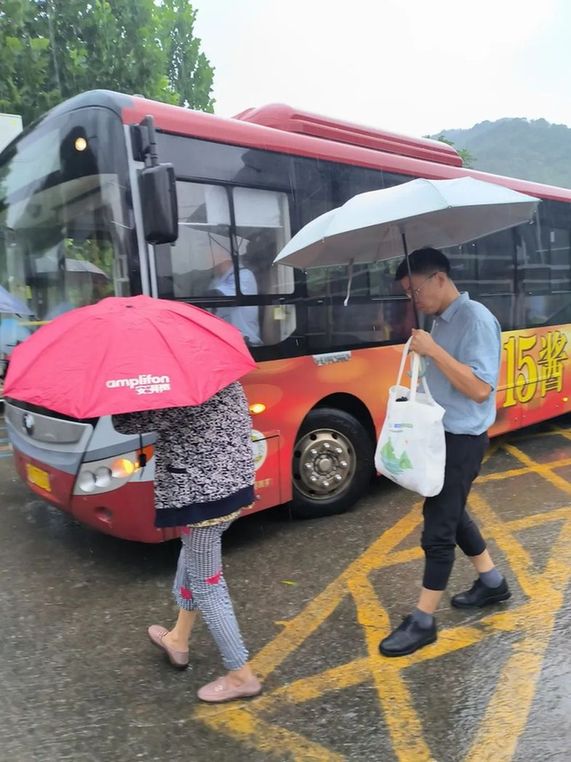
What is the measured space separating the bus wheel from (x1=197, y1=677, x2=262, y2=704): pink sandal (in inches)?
77.2

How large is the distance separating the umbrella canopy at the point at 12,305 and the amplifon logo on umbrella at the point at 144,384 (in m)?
2.56

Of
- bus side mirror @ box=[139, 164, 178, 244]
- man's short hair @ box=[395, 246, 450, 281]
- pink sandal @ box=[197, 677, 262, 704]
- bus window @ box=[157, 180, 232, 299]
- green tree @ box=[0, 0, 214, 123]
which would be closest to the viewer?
pink sandal @ box=[197, 677, 262, 704]

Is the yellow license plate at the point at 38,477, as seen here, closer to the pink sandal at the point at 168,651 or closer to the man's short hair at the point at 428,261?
the pink sandal at the point at 168,651

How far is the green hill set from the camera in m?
95.1

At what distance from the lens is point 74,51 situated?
12742 mm

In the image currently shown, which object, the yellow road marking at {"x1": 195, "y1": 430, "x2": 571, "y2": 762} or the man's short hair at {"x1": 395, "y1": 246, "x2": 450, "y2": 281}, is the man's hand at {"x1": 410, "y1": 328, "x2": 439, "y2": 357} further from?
the yellow road marking at {"x1": 195, "y1": 430, "x2": 571, "y2": 762}

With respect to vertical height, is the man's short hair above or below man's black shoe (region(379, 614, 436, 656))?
above

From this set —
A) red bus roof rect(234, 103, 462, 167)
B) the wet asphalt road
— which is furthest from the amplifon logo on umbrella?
red bus roof rect(234, 103, 462, 167)

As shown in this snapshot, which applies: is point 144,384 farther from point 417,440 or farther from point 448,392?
point 448,392

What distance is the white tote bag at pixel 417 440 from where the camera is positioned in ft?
8.73

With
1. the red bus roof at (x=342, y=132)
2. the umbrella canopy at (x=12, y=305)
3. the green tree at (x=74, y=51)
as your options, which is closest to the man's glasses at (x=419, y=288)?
the red bus roof at (x=342, y=132)

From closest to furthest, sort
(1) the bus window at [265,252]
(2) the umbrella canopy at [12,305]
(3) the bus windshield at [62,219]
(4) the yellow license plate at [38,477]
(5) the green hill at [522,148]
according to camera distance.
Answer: (3) the bus windshield at [62,219] → (4) the yellow license plate at [38,477] → (1) the bus window at [265,252] → (2) the umbrella canopy at [12,305] → (5) the green hill at [522,148]

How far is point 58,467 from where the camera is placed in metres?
3.55

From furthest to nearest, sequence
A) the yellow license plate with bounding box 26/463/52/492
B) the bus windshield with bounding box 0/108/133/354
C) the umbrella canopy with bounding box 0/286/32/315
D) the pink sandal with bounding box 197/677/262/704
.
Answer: the umbrella canopy with bounding box 0/286/32/315, the yellow license plate with bounding box 26/463/52/492, the bus windshield with bounding box 0/108/133/354, the pink sandal with bounding box 197/677/262/704
